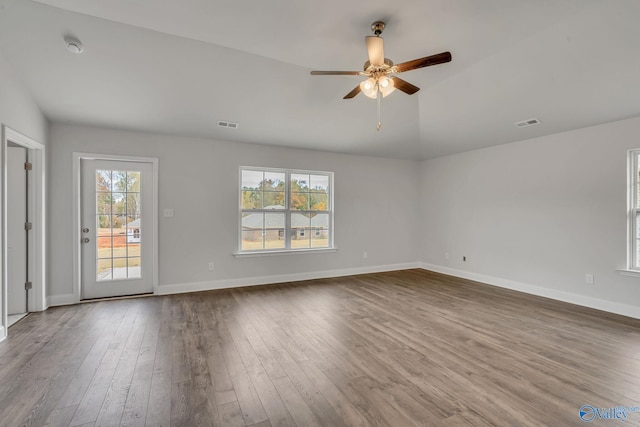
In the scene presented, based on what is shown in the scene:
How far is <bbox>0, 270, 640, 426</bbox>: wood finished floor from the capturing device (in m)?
1.89

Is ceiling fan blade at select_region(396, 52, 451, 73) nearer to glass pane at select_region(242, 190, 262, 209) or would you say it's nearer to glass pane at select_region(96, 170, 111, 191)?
glass pane at select_region(242, 190, 262, 209)

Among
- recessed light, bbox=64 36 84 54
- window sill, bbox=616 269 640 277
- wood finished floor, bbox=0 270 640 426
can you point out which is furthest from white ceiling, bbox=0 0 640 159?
wood finished floor, bbox=0 270 640 426

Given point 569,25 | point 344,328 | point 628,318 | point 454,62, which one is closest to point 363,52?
point 454,62

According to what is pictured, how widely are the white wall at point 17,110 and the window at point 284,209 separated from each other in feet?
8.57

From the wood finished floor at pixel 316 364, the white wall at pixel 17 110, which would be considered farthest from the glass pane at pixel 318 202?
the white wall at pixel 17 110

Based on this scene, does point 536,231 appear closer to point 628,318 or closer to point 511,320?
point 628,318

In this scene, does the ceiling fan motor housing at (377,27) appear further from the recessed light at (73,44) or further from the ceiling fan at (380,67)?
the recessed light at (73,44)

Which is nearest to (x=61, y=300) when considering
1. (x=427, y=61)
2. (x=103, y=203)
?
(x=103, y=203)

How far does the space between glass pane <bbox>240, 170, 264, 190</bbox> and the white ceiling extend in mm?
724

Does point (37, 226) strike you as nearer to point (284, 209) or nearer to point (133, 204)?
point (133, 204)

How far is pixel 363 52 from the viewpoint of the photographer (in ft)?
10.0

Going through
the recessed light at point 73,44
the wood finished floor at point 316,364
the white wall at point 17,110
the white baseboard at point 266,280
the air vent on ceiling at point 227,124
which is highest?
the recessed light at point 73,44

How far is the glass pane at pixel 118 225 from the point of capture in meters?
4.30

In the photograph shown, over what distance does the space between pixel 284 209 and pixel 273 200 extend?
26 centimetres
